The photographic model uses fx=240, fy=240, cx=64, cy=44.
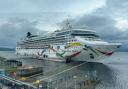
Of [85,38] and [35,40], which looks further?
[35,40]

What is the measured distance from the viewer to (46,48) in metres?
110

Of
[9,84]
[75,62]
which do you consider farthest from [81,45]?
[9,84]

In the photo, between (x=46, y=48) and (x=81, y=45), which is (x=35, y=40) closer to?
(x=46, y=48)

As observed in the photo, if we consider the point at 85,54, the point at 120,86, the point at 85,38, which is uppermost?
the point at 85,38

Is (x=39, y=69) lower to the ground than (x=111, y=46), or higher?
lower

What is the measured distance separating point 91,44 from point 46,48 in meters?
29.5

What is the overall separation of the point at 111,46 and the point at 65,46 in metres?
18.1

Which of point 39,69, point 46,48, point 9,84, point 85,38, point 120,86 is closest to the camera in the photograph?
point 9,84

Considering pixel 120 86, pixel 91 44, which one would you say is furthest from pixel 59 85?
pixel 91 44

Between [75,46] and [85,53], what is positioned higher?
[75,46]

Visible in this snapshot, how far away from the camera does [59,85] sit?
50.9 meters

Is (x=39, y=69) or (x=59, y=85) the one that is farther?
(x=39, y=69)

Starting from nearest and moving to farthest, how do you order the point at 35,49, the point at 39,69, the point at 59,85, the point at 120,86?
the point at 59,85
the point at 120,86
the point at 39,69
the point at 35,49

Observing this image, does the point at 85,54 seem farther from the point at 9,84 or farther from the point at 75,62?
the point at 9,84
